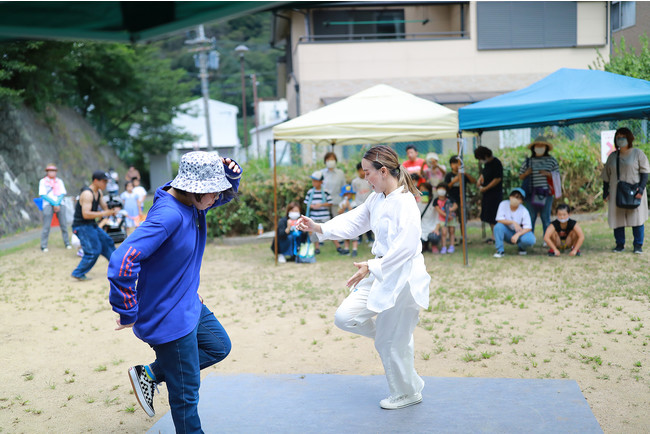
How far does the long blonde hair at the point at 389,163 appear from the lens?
3.75 metres

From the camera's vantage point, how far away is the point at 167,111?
31828mm

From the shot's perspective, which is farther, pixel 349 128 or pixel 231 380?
pixel 349 128

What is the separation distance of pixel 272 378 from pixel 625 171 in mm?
7079

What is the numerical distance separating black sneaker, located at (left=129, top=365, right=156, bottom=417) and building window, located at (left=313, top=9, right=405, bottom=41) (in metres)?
18.4

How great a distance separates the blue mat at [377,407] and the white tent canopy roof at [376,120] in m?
5.45

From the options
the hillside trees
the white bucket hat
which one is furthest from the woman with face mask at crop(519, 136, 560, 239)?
the hillside trees

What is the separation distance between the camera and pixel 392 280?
3.68m

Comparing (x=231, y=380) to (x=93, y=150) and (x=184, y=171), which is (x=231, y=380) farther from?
(x=93, y=150)

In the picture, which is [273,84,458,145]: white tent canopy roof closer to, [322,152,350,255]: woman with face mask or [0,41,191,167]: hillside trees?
[322,152,350,255]: woman with face mask

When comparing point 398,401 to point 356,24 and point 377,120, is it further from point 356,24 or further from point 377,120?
point 356,24

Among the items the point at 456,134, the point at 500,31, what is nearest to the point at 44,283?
the point at 456,134

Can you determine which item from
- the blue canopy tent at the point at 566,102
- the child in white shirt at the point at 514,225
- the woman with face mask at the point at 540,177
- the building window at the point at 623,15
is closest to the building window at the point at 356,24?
the building window at the point at 623,15

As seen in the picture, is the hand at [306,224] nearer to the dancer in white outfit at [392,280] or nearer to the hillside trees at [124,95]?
the dancer in white outfit at [392,280]

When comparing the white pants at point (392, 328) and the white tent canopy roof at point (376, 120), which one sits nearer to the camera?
the white pants at point (392, 328)
